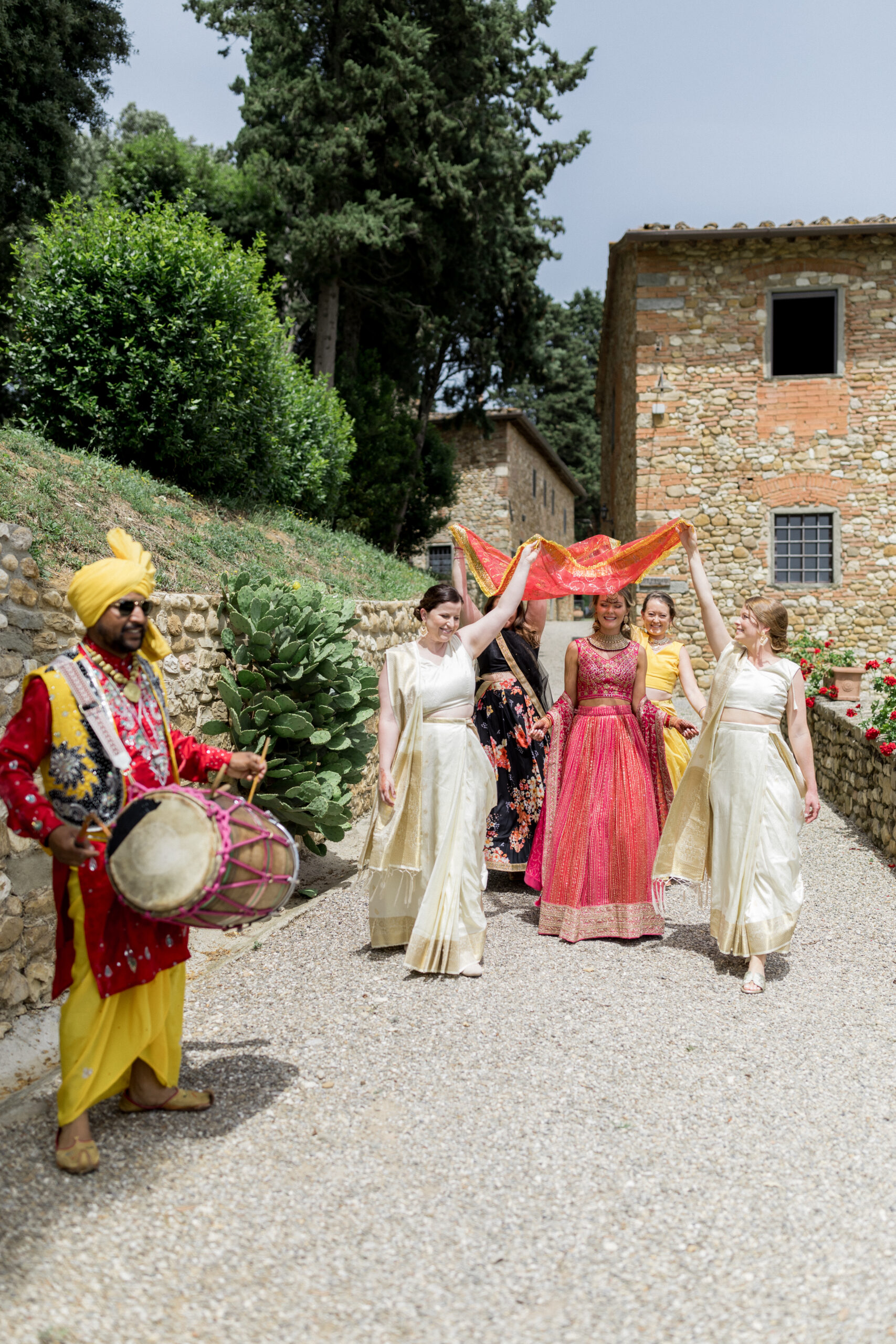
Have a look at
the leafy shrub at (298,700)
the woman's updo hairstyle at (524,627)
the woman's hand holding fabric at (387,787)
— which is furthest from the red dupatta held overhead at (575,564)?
the woman's hand holding fabric at (387,787)

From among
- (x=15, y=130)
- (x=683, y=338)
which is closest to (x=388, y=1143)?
(x=15, y=130)

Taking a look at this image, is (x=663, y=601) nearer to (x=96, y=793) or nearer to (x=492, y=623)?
(x=492, y=623)

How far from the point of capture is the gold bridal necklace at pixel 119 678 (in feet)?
9.66

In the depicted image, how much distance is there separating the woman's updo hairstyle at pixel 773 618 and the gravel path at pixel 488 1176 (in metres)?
1.61

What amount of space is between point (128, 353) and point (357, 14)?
8687 millimetres

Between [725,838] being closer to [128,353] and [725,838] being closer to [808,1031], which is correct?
[808,1031]

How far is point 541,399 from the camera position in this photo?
4109 centimetres

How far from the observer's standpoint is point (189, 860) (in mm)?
2734

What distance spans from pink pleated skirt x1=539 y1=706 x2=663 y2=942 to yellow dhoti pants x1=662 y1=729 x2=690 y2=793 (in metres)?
1.23

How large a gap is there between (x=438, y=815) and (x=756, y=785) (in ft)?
5.02

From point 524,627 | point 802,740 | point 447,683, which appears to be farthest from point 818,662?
point 447,683

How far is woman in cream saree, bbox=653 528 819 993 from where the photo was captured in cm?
450

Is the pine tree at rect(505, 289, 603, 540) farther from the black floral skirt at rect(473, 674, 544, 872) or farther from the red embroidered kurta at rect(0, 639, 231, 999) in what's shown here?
the red embroidered kurta at rect(0, 639, 231, 999)

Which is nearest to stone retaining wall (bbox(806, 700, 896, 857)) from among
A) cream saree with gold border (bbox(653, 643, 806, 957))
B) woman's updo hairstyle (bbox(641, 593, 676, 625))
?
woman's updo hairstyle (bbox(641, 593, 676, 625))
